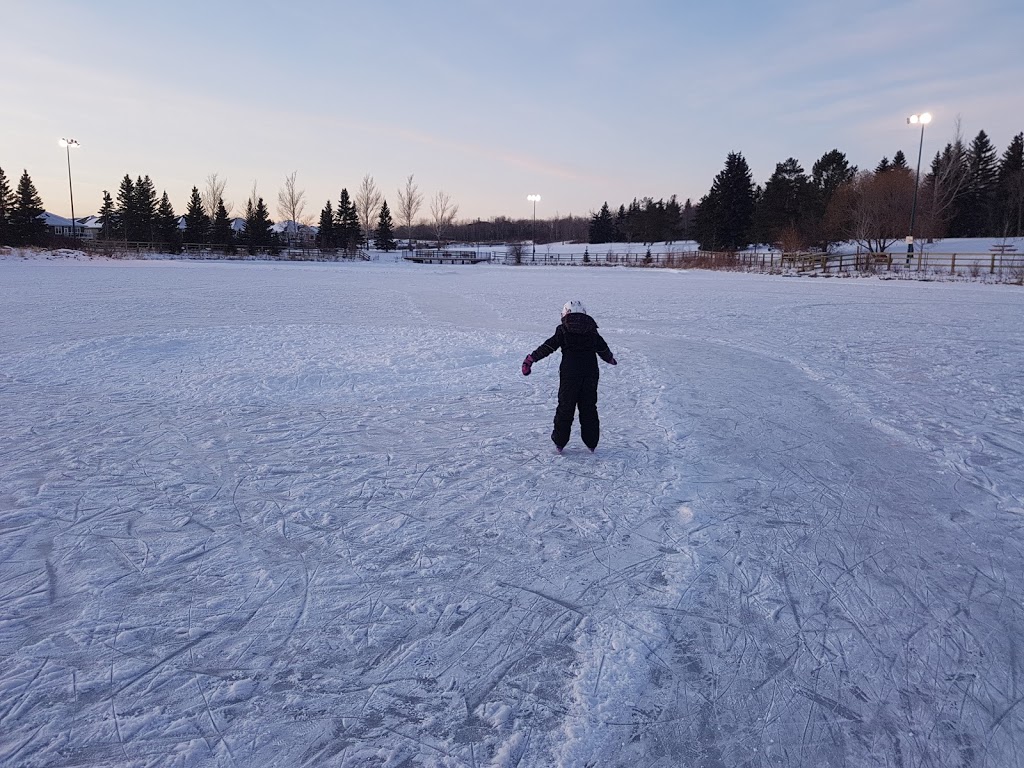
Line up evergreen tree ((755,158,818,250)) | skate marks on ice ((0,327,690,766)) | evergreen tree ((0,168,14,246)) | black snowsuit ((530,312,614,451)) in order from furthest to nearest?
evergreen tree ((755,158,818,250)) < evergreen tree ((0,168,14,246)) < black snowsuit ((530,312,614,451)) < skate marks on ice ((0,327,690,766))

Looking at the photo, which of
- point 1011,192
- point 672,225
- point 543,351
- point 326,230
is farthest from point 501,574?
point 672,225

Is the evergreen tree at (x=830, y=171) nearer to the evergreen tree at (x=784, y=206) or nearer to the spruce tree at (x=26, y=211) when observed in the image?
the evergreen tree at (x=784, y=206)

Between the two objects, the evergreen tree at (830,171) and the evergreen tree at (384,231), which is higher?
the evergreen tree at (830,171)

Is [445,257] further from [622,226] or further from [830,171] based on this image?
[622,226]

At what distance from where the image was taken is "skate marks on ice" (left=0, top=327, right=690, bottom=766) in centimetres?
221

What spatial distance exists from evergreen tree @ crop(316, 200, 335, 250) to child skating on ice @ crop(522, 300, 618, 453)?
204 feet

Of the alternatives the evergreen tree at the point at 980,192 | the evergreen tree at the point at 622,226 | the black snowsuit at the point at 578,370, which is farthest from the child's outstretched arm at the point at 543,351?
the evergreen tree at the point at 622,226

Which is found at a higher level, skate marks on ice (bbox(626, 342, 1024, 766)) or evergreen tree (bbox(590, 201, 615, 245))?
evergreen tree (bbox(590, 201, 615, 245))

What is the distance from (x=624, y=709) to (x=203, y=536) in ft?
8.39

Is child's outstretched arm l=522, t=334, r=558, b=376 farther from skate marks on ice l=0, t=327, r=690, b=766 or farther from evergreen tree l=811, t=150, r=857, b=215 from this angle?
evergreen tree l=811, t=150, r=857, b=215

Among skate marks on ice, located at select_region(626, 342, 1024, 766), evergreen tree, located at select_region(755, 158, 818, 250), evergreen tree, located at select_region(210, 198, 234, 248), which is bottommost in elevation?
skate marks on ice, located at select_region(626, 342, 1024, 766)

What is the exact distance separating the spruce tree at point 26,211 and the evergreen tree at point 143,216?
347 inches

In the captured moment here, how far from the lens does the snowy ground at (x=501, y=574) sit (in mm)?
2219

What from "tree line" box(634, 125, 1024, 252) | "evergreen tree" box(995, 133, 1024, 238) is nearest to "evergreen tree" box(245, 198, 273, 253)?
"tree line" box(634, 125, 1024, 252)
